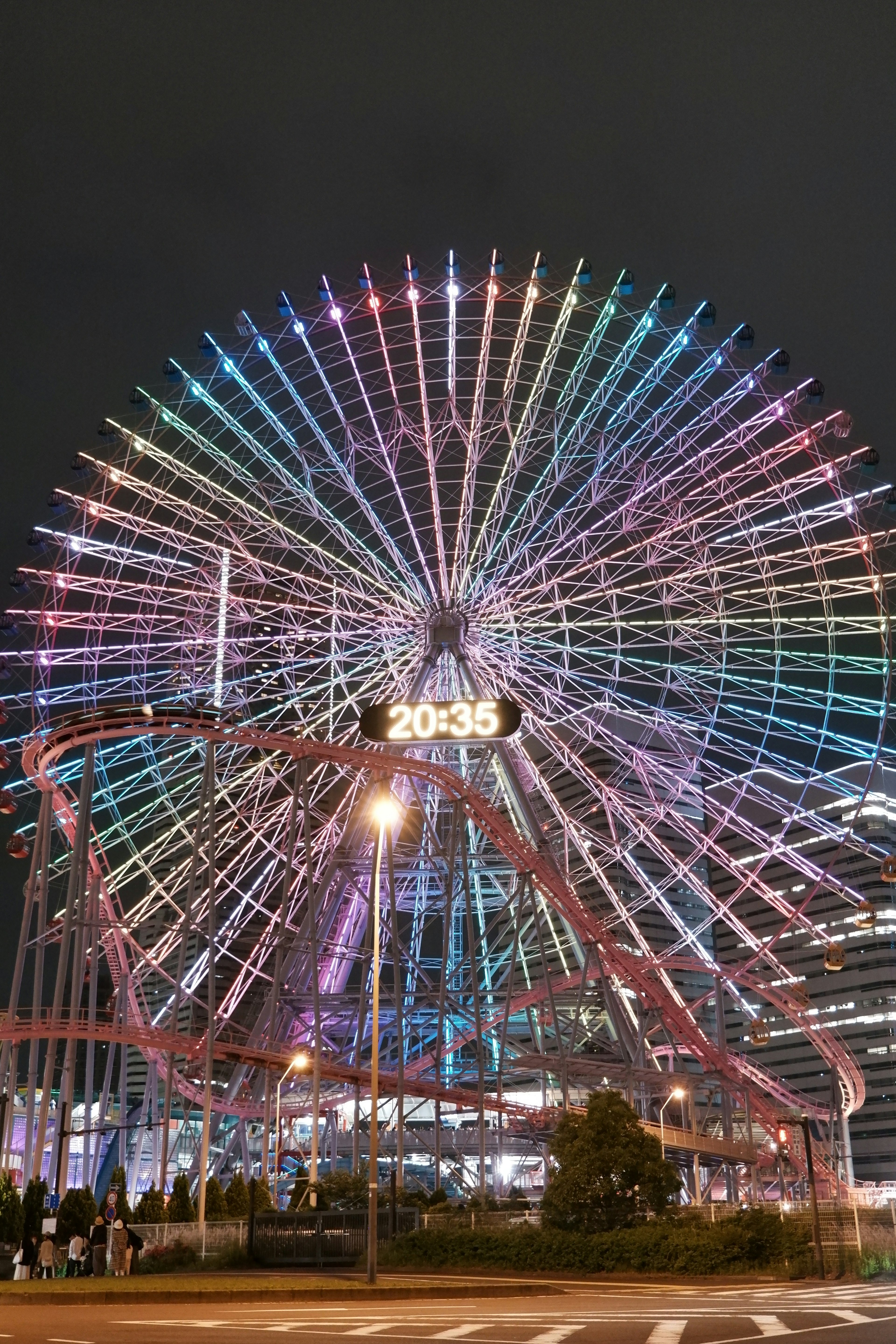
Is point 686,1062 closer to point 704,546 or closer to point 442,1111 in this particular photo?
point 442,1111

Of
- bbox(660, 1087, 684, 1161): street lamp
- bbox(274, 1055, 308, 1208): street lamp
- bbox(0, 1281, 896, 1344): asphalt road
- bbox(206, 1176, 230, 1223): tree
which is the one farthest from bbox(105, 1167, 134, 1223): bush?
bbox(660, 1087, 684, 1161): street lamp

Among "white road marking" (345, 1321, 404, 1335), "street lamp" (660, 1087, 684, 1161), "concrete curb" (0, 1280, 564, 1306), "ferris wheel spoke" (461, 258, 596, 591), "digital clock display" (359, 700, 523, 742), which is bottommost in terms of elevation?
"concrete curb" (0, 1280, 564, 1306)

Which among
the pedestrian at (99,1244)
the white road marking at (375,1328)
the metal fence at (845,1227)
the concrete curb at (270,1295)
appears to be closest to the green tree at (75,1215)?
the pedestrian at (99,1244)

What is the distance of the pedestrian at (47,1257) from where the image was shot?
27.1 meters

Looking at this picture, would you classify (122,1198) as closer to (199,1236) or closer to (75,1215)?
(75,1215)

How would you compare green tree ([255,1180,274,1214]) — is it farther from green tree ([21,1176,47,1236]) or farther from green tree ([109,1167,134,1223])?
green tree ([21,1176,47,1236])

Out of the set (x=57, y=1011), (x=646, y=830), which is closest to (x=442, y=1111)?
(x=646, y=830)

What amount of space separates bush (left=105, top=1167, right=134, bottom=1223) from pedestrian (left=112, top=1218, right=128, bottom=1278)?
1.00m

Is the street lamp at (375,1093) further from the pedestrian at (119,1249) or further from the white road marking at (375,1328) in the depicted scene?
the white road marking at (375,1328)

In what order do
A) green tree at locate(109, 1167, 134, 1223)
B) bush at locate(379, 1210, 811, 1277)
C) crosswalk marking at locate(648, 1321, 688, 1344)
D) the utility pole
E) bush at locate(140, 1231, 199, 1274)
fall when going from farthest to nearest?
green tree at locate(109, 1167, 134, 1223) < bush at locate(140, 1231, 199, 1274) < bush at locate(379, 1210, 811, 1277) < the utility pole < crosswalk marking at locate(648, 1321, 688, 1344)

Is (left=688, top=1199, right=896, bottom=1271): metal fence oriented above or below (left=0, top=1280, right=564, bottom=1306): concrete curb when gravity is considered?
above

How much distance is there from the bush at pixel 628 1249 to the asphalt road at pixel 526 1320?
1530mm

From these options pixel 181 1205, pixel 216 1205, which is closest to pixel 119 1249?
pixel 181 1205

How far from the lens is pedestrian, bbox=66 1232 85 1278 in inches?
1084
